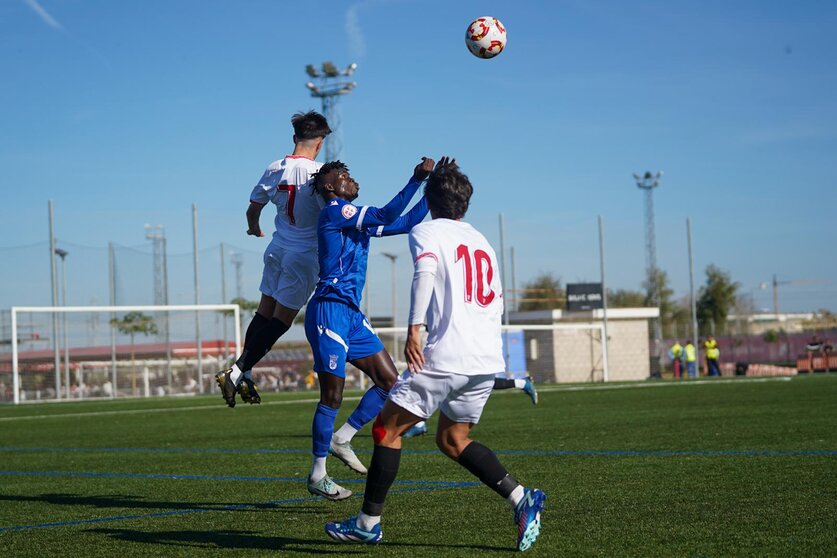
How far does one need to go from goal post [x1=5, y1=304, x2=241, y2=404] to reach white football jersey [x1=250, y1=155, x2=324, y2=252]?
22953 mm

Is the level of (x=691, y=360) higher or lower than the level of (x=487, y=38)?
lower

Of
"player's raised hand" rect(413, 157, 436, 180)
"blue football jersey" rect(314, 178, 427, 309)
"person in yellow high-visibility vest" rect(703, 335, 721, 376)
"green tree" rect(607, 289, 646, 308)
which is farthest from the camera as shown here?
"green tree" rect(607, 289, 646, 308)

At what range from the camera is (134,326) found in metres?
32.3

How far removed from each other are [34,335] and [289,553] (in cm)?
2784

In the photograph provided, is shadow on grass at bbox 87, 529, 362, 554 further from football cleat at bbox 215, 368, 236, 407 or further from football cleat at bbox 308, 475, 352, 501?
football cleat at bbox 215, 368, 236, 407

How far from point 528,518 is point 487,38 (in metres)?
4.62

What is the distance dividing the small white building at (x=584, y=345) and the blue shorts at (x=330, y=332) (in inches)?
1262

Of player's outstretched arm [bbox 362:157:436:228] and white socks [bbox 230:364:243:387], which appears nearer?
player's outstretched arm [bbox 362:157:436:228]

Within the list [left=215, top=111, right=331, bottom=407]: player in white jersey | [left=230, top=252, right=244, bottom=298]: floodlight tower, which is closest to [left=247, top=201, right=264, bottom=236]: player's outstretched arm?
[left=215, top=111, right=331, bottom=407]: player in white jersey

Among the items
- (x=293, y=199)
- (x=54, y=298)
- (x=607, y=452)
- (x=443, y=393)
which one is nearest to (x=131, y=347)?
(x=54, y=298)

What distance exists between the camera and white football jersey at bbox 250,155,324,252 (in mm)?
7496

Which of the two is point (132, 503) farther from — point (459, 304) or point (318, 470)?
point (459, 304)

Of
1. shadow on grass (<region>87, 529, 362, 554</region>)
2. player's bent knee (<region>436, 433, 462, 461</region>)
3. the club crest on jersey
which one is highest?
the club crest on jersey

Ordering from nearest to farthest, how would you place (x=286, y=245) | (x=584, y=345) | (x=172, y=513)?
(x=172, y=513) → (x=286, y=245) → (x=584, y=345)
